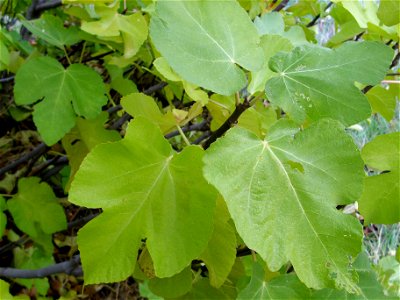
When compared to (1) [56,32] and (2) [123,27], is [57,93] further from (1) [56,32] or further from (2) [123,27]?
(2) [123,27]

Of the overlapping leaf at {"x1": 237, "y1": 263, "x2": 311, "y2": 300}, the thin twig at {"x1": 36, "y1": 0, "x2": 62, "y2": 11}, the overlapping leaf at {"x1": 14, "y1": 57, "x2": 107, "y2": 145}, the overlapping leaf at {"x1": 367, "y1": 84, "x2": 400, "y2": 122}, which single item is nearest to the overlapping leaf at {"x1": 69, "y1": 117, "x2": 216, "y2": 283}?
the overlapping leaf at {"x1": 237, "y1": 263, "x2": 311, "y2": 300}

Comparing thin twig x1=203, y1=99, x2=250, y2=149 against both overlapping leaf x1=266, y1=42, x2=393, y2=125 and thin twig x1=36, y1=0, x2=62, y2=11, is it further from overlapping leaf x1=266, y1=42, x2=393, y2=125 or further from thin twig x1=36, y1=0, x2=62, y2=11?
thin twig x1=36, y1=0, x2=62, y2=11

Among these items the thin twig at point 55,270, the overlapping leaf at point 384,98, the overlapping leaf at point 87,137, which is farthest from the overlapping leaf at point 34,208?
the overlapping leaf at point 384,98

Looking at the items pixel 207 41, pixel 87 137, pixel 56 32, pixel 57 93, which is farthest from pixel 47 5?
pixel 207 41

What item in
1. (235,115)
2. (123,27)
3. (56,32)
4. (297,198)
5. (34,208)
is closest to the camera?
(297,198)

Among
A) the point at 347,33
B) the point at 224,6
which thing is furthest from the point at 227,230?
the point at 347,33

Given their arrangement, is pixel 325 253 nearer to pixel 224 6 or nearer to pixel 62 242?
pixel 224 6
